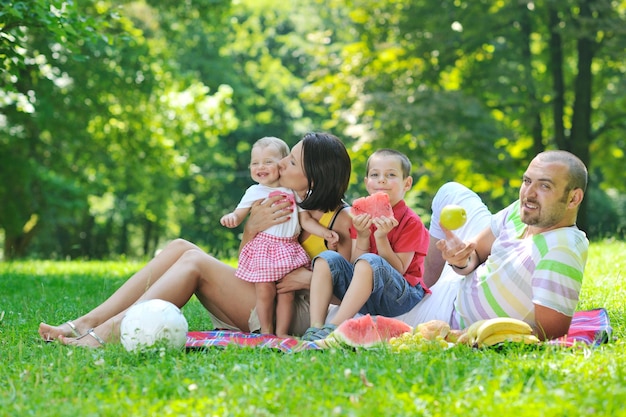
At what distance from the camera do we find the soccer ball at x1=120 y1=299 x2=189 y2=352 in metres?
4.37

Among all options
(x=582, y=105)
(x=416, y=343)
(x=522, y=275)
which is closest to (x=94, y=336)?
(x=416, y=343)

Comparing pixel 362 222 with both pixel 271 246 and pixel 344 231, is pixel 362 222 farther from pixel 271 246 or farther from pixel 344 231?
pixel 271 246

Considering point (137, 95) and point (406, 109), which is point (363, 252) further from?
point (137, 95)

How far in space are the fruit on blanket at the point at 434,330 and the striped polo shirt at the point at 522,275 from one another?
1.16ft

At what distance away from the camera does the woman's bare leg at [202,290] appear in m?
4.98

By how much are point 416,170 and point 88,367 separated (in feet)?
48.6

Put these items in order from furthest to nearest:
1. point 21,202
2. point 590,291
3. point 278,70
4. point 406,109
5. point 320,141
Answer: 1. point 278,70
2. point 21,202
3. point 406,109
4. point 590,291
5. point 320,141

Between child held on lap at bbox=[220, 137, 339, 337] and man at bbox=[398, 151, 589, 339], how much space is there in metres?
0.79

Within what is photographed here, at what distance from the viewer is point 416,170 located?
18375 millimetres

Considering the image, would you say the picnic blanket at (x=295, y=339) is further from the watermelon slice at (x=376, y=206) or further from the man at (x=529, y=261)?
the watermelon slice at (x=376, y=206)

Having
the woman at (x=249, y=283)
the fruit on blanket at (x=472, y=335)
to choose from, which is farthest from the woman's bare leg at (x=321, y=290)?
the fruit on blanket at (x=472, y=335)

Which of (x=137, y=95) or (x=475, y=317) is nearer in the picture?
(x=475, y=317)

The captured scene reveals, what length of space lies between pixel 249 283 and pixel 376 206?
3.37 ft

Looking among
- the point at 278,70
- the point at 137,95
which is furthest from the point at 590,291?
the point at 278,70
